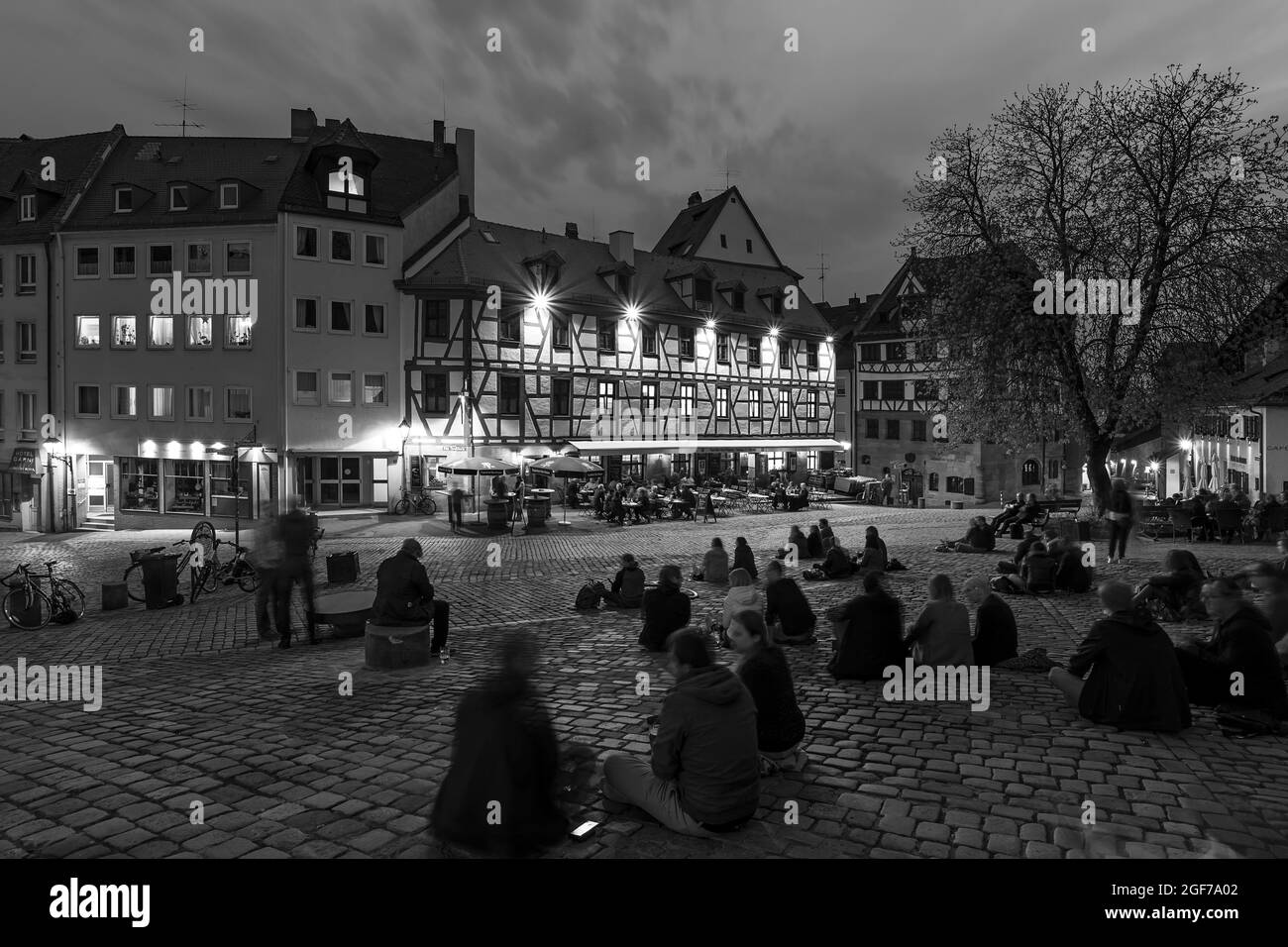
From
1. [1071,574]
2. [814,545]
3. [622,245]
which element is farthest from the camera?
[622,245]

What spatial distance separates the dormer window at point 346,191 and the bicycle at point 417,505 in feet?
37.8

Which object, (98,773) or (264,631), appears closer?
(98,773)

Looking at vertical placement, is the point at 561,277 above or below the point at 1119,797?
above

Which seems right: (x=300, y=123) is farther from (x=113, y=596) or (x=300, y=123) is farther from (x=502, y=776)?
(x=502, y=776)

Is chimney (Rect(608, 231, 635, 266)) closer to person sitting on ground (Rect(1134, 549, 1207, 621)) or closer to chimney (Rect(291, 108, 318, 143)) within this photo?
chimney (Rect(291, 108, 318, 143))

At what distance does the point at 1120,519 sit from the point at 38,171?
43181 millimetres

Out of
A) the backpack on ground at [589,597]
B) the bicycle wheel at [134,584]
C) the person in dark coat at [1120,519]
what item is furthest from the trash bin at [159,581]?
the person in dark coat at [1120,519]

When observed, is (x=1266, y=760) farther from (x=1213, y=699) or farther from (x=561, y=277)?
(x=561, y=277)

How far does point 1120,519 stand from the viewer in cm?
1698

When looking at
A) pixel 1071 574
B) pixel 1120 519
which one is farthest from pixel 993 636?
pixel 1120 519

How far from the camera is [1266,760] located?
633cm
